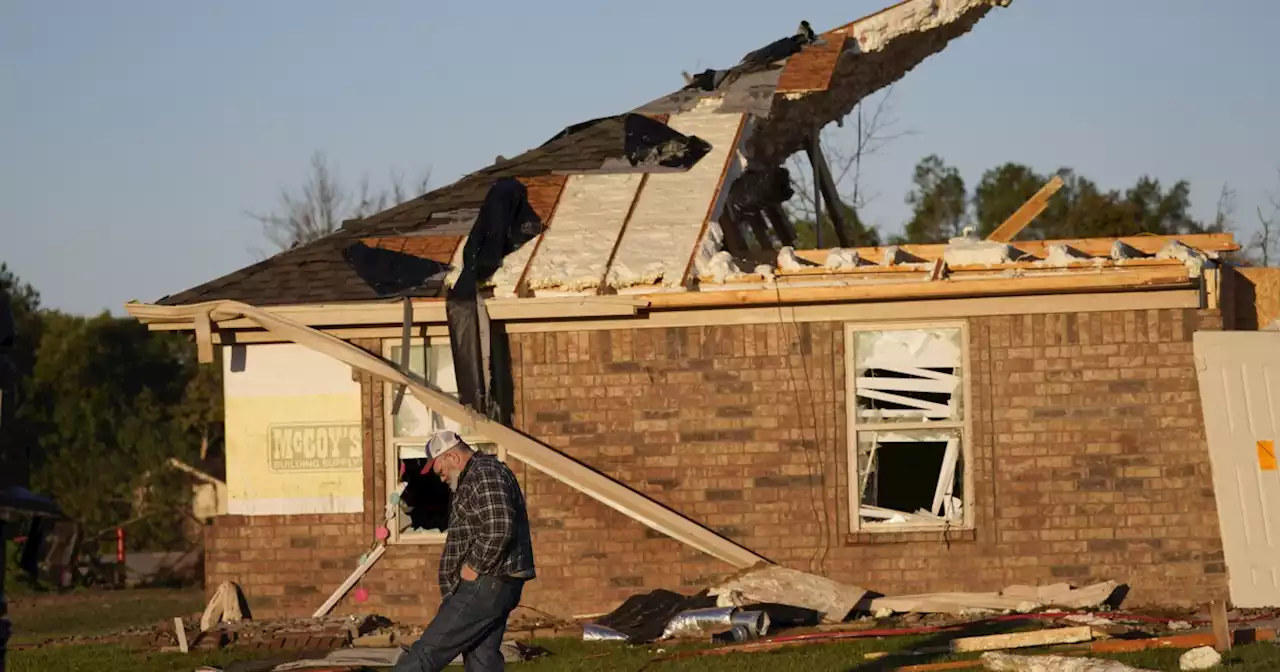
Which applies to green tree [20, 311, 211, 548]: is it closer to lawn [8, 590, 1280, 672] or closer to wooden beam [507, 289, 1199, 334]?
lawn [8, 590, 1280, 672]

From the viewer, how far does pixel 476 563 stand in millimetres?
8734

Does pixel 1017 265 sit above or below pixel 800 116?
below

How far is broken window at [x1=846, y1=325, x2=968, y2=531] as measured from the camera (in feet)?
44.3

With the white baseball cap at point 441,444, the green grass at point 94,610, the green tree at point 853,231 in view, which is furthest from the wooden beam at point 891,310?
the green tree at point 853,231

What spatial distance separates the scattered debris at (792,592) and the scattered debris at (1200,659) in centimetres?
344

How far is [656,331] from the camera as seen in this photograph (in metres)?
13.9

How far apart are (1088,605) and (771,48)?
626cm

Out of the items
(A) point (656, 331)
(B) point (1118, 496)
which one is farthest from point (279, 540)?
(B) point (1118, 496)

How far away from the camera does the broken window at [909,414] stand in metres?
13.5

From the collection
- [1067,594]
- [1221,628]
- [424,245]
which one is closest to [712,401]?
[424,245]

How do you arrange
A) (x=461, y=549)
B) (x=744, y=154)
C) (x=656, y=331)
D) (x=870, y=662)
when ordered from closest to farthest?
(x=461, y=549)
(x=870, y=662)
(x=656, y=331)
(x=744, y=154)

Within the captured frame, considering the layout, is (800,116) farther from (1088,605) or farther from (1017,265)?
(1088,605)

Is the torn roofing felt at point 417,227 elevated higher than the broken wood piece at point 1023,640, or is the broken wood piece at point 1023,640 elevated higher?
the torn roofing felt at point 417,227

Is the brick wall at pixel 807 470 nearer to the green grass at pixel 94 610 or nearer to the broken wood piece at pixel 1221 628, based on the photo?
the broken wood piece at pixel 1221 628
